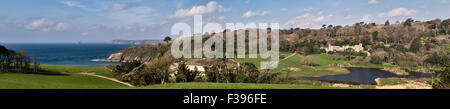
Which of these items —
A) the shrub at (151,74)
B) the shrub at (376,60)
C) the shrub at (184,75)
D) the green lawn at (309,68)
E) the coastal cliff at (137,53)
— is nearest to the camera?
the shrub at (151,74)

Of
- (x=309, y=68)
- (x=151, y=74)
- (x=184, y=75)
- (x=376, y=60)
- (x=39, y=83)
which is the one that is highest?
(x=39, y=83)

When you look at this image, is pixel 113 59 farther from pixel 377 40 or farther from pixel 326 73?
pixel 377 40

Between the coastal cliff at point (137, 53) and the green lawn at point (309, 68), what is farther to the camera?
the coastal cliff at point (137, 53)

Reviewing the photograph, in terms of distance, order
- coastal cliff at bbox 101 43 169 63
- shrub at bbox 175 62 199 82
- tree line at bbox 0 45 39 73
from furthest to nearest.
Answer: coastal cliff at bbox 101 43 169 63 < tree line at bbox 0 45 39 73 < shrub at bbox 175 62 199 82

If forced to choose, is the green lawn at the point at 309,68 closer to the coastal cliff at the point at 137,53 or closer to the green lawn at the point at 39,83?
the green lawn at the point at 39,83

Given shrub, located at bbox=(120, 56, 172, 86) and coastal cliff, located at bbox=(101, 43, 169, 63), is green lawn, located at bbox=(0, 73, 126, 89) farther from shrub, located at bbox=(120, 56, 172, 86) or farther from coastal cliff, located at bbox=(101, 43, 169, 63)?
coastal cliff, located at bbox=(101, 43, 169, 63)

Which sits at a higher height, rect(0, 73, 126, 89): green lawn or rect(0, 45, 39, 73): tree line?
rect(0, 45, 39, 73): tree line

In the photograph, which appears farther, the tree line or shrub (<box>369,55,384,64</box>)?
shrub (<box>369,55,384,64</box>)

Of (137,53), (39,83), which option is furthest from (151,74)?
(137,53)

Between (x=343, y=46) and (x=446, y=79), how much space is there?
434 ft

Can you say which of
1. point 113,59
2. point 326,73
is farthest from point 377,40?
point 113,59

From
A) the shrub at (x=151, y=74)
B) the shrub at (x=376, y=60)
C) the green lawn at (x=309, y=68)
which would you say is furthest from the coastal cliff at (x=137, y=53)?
the shrub at (x=376, y=60)

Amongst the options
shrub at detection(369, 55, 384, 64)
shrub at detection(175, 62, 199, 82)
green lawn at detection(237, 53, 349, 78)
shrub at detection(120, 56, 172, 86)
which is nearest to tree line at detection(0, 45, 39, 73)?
shrub at detection(120, 56, 172, 86)

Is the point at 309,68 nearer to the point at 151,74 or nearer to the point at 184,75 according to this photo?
the point at 184,75
